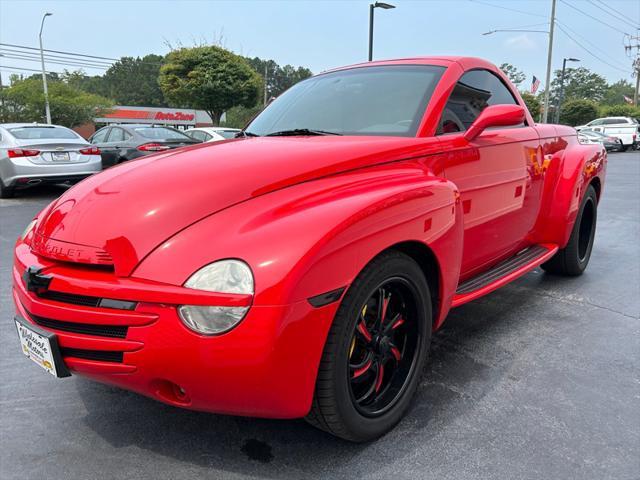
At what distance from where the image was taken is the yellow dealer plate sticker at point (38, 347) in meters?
1.77

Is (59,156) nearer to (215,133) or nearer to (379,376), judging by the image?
(215,133)

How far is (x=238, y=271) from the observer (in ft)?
5.26

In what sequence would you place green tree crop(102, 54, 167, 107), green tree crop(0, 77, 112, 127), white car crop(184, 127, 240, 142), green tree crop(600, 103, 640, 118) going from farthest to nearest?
green tree crop(102, 54, 167, 107), green tree crop(600, 103, 640, 118), green tree crop(0, 77, 112, 127), white car crop(184, 127, 240, 142)

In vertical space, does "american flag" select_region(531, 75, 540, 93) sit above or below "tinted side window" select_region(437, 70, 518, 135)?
above

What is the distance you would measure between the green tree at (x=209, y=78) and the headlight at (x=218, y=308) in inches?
1157

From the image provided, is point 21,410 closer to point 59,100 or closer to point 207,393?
point 207,393

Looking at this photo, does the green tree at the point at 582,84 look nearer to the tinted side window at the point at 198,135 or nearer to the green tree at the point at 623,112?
the green tree at the point at 623,112

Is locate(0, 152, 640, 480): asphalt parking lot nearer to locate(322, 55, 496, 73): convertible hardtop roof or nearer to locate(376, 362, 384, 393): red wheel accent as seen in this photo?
locate(376, 362, 384, 393): red wheel accent

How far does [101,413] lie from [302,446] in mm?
945

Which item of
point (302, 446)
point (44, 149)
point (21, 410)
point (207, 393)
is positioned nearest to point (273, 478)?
point (302, 446)

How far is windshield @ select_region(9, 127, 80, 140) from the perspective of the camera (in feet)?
28.7

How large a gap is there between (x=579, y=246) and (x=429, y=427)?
3.09m

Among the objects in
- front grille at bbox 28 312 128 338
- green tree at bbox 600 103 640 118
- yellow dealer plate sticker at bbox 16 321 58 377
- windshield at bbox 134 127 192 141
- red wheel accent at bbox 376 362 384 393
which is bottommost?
red wheel accent at bbox 376 362 384 393

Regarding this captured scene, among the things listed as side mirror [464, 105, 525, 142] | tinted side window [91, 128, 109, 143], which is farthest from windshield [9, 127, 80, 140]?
side mirror [464, 105, 525, 142]
